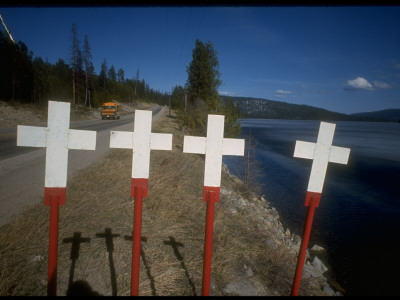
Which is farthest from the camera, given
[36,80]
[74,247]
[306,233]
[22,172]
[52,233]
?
[36,80]

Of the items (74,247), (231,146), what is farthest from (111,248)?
(231,146)

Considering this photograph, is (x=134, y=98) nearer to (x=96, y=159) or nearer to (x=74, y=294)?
(x=96, y=159)

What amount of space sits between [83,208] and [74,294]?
6.09 ft

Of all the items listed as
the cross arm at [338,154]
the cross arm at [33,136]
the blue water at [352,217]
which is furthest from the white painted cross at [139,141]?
the blue water at [352,217]

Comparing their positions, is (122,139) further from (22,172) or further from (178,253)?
(22,172)

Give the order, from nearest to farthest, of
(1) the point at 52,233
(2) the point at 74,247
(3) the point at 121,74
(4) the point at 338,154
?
(1) the point at 52,233
(4) the point at 338,154
(2) the point at 74,247
(3) the point at 121,74

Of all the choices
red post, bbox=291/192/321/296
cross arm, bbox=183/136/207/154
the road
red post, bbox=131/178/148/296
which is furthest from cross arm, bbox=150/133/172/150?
the road

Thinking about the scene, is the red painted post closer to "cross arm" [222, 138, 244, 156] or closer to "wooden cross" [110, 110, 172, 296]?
"wooden cross" [110, 110, 172, 296]

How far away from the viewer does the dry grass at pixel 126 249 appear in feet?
7.90

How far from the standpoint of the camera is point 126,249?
2.91 m

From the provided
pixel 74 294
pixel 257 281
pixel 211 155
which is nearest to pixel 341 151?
pixel 211 155

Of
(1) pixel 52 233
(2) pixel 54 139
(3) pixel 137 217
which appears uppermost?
(2) pixel 54 139

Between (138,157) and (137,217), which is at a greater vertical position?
(138,157)

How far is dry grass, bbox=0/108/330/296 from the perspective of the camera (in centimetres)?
241
